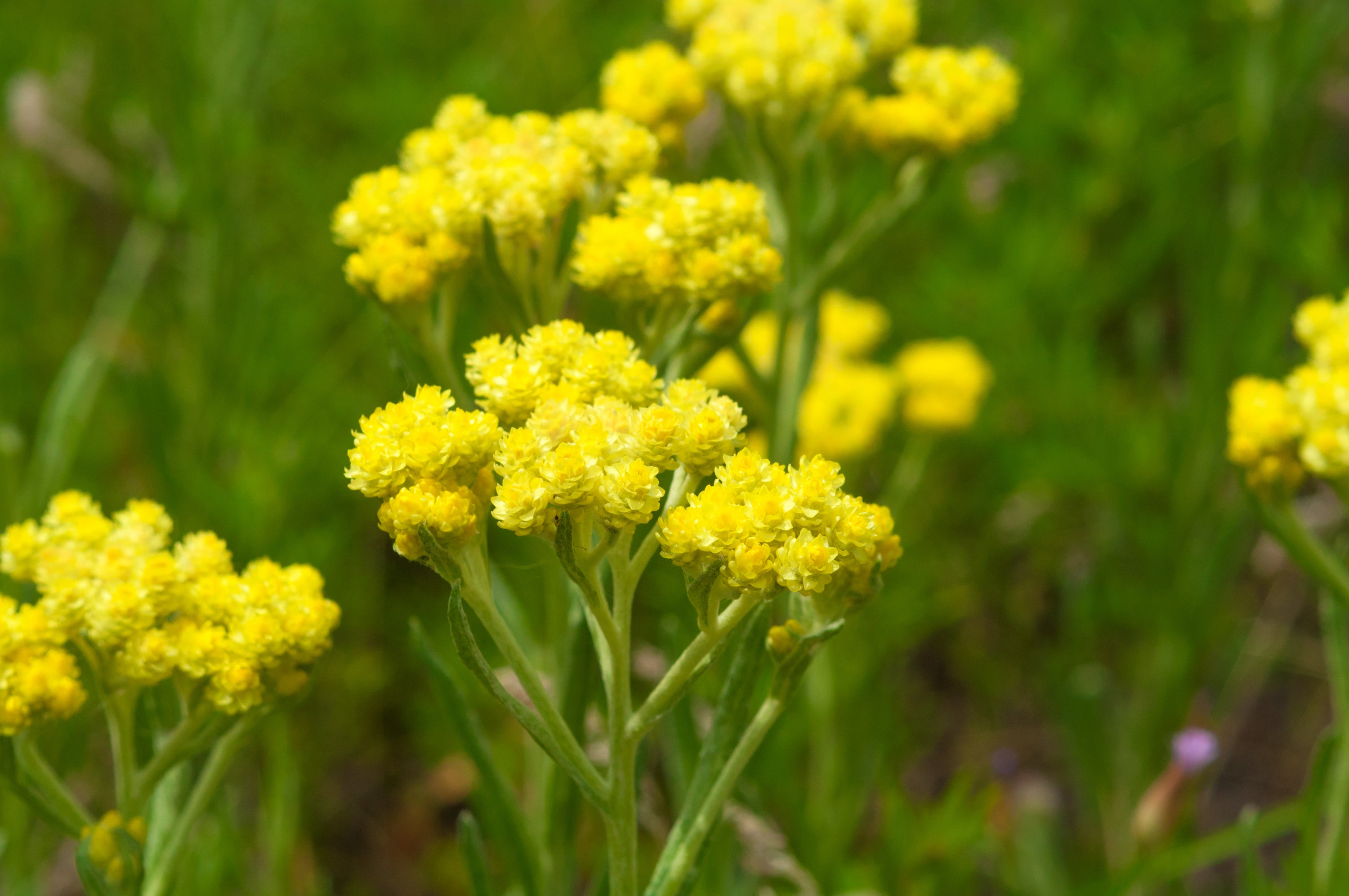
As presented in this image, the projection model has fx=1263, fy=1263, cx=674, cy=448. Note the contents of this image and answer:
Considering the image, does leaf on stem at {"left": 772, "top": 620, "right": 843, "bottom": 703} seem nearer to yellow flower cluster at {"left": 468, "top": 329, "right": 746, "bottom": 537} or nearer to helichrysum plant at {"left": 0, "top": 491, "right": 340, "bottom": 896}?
yellow flower cluster at {"left": 468, "top": 329, "right": 746, "bottom": 537}

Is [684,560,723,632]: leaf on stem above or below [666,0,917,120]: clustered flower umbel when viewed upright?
below

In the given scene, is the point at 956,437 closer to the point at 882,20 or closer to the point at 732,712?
the point at 882,20

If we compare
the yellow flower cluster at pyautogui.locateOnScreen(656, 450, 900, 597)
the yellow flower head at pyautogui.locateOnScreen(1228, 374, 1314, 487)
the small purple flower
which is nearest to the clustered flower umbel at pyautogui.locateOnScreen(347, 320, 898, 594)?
the yellow flower cluster at pyautogui.locateOnScreen(656, 450, 900, 597)

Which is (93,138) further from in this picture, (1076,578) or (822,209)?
(1076,578)

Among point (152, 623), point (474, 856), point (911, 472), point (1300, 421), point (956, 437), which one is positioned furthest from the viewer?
point (956, 437)

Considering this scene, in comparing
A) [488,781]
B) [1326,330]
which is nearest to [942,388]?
[1326,330]

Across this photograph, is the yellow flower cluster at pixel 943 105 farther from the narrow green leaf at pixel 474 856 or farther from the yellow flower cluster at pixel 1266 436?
the narrow green leaf at pixel 474 856

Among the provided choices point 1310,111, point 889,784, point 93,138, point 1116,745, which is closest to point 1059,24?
point 1310,111

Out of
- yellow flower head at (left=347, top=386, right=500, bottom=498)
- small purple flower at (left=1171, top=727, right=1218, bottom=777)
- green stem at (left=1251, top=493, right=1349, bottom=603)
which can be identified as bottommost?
small purple flower at (left=1171, top=727, right=1218, bottom=777)

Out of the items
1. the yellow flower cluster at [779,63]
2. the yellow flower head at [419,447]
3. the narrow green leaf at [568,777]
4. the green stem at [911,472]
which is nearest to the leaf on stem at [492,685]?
the yellow flower head at [419,447]
